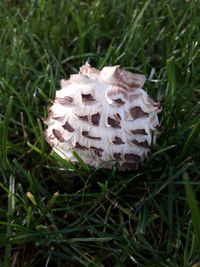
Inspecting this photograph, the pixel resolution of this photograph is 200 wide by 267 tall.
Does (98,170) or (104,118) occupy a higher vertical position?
(104,118)

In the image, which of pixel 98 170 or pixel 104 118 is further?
pixel 98 170

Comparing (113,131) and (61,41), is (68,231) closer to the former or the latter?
(113,131)

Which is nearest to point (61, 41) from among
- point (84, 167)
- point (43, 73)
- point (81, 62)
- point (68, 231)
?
point (81, 62)
